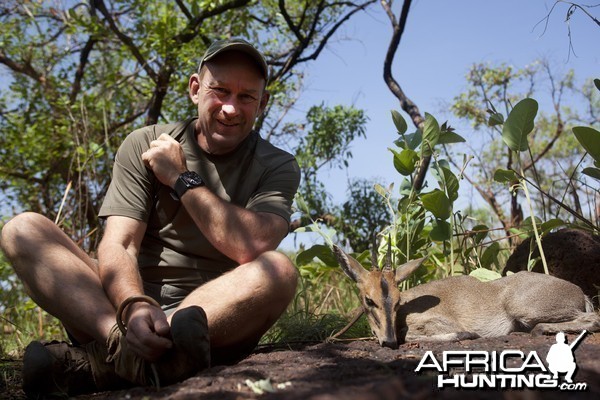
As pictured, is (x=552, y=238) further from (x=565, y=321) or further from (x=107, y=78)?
(x=107, y=78)

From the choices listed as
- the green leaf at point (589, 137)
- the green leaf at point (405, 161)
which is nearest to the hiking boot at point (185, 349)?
the green leaf at point (405, 161)

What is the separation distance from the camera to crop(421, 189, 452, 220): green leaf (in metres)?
5.12

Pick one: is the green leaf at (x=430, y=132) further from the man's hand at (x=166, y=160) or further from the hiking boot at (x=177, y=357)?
the hiking boot at (x=177, y=357)

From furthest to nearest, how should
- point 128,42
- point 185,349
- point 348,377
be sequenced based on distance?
point 128,42, point 185,349, point 348,377

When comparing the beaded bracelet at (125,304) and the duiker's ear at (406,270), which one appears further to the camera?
the duiker's ear at (406,270)

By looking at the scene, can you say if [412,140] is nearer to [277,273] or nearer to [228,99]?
[228,99]

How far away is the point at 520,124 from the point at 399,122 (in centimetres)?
101

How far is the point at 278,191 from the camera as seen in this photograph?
414cm

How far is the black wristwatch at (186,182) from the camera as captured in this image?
387cm

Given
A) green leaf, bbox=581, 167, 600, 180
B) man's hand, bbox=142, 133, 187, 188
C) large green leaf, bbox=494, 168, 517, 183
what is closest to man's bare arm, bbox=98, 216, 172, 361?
man's hand, bbox=142, 133, 187, 188

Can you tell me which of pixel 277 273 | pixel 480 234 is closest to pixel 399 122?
pixel 480 234

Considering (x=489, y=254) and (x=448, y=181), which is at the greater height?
(x=448, y=181)

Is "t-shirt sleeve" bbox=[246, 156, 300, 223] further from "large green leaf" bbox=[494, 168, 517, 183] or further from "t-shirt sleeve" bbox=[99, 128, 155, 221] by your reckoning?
"large green leaf" bbox=[494, 168, 517, 183]

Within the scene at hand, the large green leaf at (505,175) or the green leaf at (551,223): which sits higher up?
the large green leaf at (505,175)
